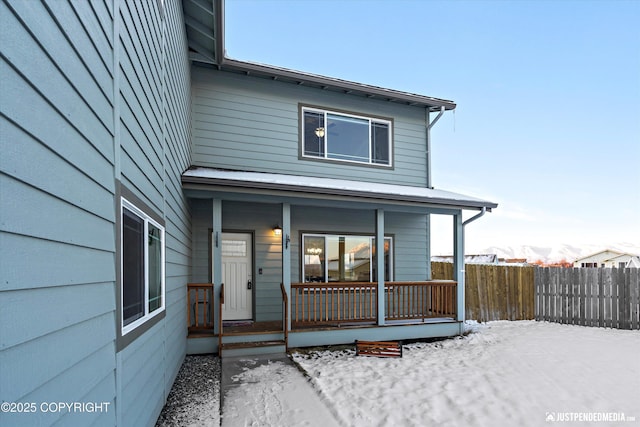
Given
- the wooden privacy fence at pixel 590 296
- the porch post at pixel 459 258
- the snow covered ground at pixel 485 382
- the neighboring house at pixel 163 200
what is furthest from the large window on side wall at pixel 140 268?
the wooden privacy fence at pixel 590 296

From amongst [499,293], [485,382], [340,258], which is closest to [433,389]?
[485,382]

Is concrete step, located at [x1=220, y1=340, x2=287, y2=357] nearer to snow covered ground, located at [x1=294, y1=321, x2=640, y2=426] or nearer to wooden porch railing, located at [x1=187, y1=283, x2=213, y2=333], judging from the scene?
snow covered ground, located at [x1=294, y1=321, x2=640, y2=426]

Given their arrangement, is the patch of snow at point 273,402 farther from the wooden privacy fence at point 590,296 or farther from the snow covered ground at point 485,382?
the wooden privacy fence at point 590,296

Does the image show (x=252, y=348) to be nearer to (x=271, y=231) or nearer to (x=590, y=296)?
(x=271, y=231)

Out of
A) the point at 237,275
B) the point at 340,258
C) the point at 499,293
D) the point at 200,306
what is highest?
the point at 340,258

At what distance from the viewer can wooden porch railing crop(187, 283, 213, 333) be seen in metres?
5.91

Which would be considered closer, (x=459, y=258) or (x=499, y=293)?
(x=459, y=258)

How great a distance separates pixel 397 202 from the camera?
271 inches

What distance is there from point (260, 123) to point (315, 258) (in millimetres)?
3389

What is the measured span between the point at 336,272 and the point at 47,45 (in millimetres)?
7096

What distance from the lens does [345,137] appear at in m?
8.22

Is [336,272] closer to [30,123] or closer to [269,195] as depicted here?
[269,195]

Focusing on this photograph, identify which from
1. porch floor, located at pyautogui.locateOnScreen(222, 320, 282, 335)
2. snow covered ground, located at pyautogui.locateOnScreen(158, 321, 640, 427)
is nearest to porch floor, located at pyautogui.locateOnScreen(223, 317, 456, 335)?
porch floor, located at pyautogui.locateOnScreen(222, 320, 282, 335)

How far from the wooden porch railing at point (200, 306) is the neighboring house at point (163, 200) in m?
0.08
